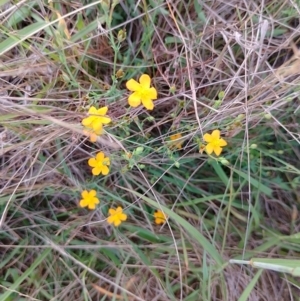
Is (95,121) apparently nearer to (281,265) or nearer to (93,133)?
(93,133)


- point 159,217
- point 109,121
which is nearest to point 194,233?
point 159,217

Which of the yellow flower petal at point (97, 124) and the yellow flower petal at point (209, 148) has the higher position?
the yellow flower petal at point (97, 124)

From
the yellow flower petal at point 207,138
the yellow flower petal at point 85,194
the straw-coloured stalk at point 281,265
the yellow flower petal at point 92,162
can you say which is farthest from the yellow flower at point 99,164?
the straw-coloured stalk at point 281,265

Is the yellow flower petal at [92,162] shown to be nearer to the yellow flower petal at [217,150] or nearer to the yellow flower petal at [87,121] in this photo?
the yellow flower petal at [87,121]

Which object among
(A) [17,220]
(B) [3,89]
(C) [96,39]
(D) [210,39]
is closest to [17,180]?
(A) [17,220]

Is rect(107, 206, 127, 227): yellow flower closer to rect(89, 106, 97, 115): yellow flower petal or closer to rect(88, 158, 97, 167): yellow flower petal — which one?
rect(88, 158, 97, 167): yellow flower petal

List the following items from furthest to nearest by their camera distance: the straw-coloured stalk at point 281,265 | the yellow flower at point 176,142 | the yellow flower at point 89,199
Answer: the yellow flower at point 89,199, the yellow flower at point 176,142, the straw-coloured stalk at point 281,265

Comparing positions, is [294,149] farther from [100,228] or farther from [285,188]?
[100,228]
